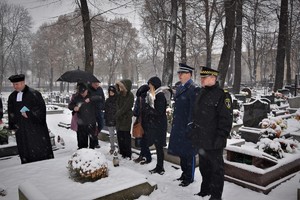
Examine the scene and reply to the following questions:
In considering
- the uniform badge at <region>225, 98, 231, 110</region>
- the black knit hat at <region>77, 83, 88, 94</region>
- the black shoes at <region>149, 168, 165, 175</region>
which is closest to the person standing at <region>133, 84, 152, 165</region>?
the black shoes at <region>149, 168, 165, 175</region>

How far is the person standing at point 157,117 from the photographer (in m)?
5.71

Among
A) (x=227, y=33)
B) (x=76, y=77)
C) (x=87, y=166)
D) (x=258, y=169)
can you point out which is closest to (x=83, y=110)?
(x=76, y=77)

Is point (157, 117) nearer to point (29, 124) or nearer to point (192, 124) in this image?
point (192, 124)

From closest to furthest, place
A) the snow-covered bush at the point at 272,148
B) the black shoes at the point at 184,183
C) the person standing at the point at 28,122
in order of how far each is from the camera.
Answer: the black shoes at the point at 184,183, the snow-covered bush at the point at 272,148, the person standing at the point at 28,122

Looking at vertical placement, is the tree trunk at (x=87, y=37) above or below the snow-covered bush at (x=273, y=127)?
above

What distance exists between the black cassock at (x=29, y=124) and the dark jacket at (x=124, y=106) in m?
1.87

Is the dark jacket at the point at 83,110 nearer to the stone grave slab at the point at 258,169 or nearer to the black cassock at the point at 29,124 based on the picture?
the black cassock at the point at 29,124

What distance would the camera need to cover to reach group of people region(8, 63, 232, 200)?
4277 mm

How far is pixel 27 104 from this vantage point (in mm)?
5824

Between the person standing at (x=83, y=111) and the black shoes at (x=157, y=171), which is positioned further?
the person standing at (x=83, y=111)

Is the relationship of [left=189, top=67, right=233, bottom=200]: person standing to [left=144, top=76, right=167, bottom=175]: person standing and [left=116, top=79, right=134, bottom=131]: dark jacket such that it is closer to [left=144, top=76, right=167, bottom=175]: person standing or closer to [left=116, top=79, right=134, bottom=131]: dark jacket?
[left=144, top=76, right=167, bottom=175]: person standing

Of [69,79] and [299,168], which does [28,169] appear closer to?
[69,79]

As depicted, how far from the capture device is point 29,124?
231 inches

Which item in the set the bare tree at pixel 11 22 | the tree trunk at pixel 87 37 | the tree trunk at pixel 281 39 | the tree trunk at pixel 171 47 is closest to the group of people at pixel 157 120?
the tree trunk at pixel 87 37
